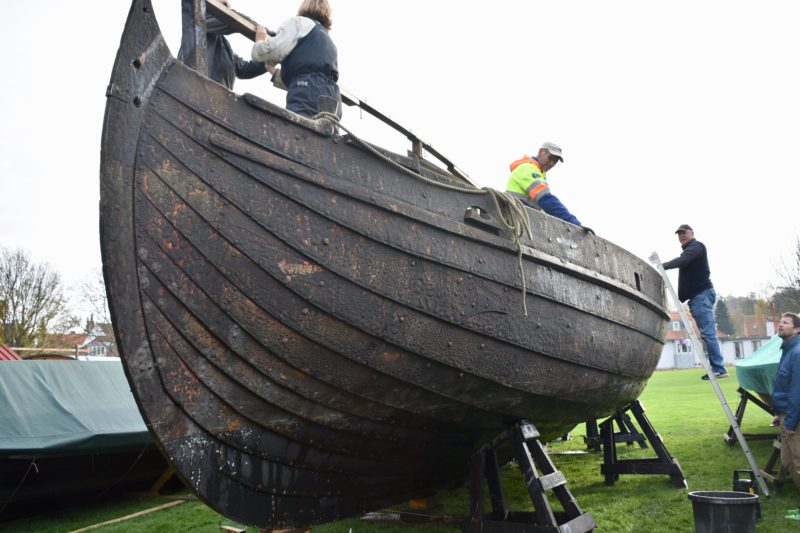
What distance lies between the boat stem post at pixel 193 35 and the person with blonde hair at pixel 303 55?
353mm

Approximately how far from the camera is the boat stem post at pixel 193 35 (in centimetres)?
267

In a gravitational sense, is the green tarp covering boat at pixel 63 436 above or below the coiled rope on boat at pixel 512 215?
below

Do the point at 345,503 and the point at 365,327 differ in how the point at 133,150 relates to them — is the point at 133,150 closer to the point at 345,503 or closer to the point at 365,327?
the point at 365,327

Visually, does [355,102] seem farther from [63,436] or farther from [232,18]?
[63,436]

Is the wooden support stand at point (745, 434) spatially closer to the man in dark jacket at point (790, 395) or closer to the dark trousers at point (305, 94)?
the man in dark jacket at point (790, 395)

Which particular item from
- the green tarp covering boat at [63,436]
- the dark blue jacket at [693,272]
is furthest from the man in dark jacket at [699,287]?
the green tarp covering boat at [63,436]

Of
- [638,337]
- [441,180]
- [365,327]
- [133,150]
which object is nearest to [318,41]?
[441,180]

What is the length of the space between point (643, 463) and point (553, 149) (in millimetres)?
3156

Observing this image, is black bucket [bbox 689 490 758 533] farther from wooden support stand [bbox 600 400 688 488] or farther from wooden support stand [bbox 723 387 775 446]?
wooden support stand [bbox 723 387 775 446]

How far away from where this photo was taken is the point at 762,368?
23.0 feet

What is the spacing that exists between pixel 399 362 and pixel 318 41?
5.68 ft

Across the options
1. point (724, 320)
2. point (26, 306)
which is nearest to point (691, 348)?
point (724, 320)

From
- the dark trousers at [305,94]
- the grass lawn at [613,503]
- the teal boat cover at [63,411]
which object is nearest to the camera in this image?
the dark trousers at [305,94]

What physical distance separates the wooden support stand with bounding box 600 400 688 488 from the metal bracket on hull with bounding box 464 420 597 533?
2293 mm
